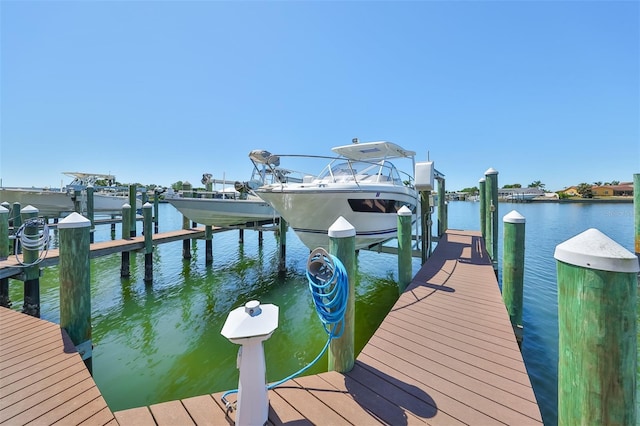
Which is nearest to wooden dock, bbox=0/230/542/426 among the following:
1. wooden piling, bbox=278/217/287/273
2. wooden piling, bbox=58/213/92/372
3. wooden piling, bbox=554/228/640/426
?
wooden piling, bbox=58/213/92/372

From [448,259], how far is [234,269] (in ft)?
27.6

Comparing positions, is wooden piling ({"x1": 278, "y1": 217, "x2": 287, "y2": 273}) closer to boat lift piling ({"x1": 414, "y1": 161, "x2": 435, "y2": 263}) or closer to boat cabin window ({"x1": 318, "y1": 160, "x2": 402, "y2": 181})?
boat cabin window ({"x1": 318, "y1": 160, "x2": 402, "y2": 181})

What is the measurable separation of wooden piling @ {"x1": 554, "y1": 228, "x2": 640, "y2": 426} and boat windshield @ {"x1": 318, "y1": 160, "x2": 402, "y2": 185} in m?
6.62

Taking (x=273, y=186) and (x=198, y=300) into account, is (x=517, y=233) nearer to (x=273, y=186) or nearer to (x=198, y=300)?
(x=273, y=186)

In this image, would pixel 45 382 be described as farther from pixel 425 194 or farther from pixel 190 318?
pixel 425 194

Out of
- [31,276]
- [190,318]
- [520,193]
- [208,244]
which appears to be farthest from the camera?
[520,193]

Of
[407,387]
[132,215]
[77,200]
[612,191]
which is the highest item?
[612,191]

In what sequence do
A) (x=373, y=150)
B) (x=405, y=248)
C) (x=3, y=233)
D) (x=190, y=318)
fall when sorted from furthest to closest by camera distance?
(x=373, y=150) < (x=190, y=318) < (x=3, y=233) < (x=405, y=248)

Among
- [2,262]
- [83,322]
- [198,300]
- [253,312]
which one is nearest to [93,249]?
[2,262]

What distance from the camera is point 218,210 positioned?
11188mm

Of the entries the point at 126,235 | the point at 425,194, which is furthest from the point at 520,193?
the point at 126,235

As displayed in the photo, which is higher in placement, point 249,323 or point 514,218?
point 514,218

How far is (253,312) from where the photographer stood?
Result: 2.03 m

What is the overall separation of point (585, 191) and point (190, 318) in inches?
4080
